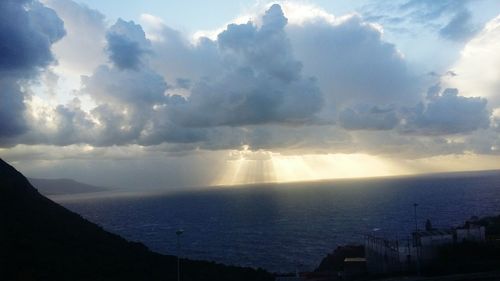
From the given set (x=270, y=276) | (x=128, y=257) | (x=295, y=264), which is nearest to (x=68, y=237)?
(x=128, y=257)

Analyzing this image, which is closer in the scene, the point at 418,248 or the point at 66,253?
the point at 418,248

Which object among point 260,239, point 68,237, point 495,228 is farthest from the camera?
point 260,239

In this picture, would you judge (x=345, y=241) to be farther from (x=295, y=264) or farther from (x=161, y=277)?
(x=161, y=277)

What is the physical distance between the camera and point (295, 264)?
262 feet

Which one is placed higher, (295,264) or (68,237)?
(68,237)

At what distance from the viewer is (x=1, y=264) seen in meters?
50.0

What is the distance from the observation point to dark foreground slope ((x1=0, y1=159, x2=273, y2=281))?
51.6 m

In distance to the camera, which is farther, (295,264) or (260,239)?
(260,239)

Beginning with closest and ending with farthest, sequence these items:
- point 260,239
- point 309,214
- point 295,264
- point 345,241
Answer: point 295,264 < point 345,241 < point 260,239 < point 309,214

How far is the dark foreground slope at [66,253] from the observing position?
51.6m

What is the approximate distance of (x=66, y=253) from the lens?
191 feet

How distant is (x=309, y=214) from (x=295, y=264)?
80.4 m

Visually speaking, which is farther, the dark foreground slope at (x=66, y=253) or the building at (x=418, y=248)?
the building at (x=418, y=248)

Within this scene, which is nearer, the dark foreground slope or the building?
the dark foreground slope
